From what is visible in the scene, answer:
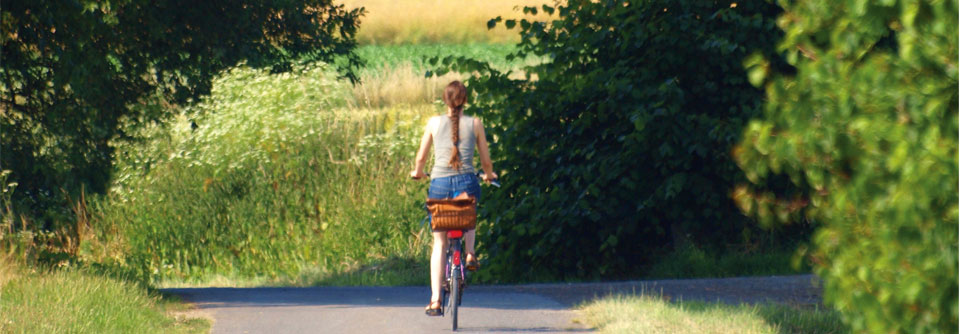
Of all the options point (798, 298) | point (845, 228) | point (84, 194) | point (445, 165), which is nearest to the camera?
point (845, 228)

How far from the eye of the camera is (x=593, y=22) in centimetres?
1270

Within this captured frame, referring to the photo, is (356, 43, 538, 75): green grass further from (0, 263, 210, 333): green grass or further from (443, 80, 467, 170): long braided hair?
(443, 80, 467, 170): long braided hair

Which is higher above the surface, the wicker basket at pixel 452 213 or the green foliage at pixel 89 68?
the green foliage at pixel 89 68

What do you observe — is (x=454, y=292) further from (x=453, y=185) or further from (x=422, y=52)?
(x=422, y=52)

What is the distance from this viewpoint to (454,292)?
8.18 meters

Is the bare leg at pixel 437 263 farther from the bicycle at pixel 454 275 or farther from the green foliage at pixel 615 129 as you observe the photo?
the green foliage at pixel 615 129

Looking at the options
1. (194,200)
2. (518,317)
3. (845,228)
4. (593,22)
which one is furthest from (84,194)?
(845,228)

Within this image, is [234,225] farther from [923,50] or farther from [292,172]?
[923,50]

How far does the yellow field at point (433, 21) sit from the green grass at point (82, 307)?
4595cm

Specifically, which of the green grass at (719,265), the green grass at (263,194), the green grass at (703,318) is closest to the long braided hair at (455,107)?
the green grass at (703,318)

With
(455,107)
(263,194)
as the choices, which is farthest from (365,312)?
(263,194)

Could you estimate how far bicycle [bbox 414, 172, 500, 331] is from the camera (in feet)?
26.8

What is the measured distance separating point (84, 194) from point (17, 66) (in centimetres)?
734

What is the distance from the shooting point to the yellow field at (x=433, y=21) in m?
57.3
